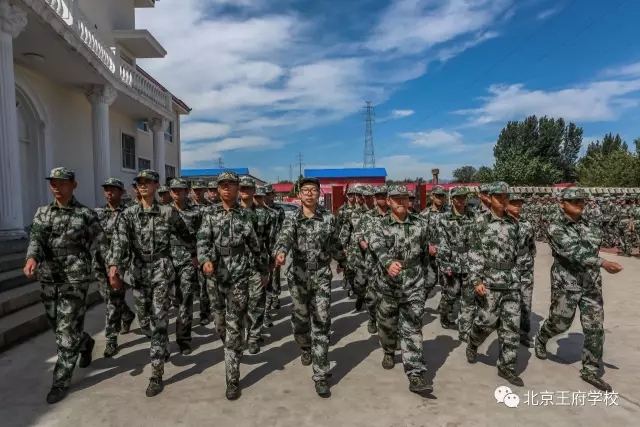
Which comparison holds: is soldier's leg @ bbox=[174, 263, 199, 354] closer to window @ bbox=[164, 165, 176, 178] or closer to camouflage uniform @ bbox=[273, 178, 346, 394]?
camouflage uniform @ bbox=[273, 178, 346, 394]

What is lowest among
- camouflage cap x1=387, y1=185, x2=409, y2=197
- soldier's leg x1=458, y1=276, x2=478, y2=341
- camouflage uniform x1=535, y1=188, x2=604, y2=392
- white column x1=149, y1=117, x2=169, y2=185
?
soldier's leg x1=458, y1=276, x2=478, y2=341

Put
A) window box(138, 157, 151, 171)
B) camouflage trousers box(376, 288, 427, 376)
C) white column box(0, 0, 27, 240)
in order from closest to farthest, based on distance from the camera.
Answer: camouflage trousers box(376, 288, 427, 376) < white column box(0, 0, 27, 240) < window box(138, 157, 151, 171)

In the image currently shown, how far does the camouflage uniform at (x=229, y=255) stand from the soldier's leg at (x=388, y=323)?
141cm

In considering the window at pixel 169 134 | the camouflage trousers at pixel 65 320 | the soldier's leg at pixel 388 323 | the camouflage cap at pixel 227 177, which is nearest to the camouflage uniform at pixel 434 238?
the soldier's leg at pixel 388 323

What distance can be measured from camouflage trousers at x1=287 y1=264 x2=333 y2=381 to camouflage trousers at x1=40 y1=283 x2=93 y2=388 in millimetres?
2107

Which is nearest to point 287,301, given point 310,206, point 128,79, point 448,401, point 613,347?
point 310,206

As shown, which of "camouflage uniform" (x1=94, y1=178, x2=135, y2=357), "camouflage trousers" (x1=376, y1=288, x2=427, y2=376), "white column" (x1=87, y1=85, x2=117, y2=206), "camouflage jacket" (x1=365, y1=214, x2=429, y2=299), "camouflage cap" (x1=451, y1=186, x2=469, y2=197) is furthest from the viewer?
"white column" (x1=87, y1=85, x2=117, y2=206)

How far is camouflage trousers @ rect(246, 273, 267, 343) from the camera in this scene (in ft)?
14.5

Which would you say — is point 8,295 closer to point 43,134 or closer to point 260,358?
point 260,358

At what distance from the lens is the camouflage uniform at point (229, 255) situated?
4.02m

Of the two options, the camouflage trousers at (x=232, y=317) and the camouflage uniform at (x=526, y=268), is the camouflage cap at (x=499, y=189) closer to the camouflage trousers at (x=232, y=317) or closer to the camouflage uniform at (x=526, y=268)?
the camouflage uniform at (x=526, y=268)

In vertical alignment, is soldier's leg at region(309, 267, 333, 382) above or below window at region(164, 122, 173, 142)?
below

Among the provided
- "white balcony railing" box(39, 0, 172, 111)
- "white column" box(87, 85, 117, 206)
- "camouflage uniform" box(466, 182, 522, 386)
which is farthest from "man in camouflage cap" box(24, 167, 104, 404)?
"white column" box(87, 85, 117, 206)

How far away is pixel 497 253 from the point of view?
14.0 ft
